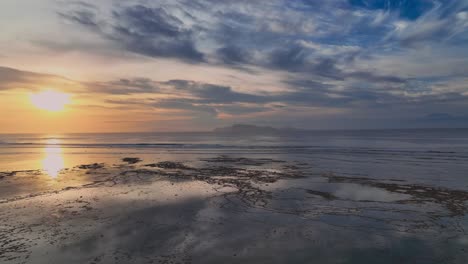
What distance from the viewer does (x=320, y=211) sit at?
15664mm

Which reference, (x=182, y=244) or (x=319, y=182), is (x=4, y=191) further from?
(x=319, y=182)

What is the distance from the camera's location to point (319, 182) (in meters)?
24.0

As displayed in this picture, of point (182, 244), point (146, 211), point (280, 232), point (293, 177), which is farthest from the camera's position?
point (293, 177)

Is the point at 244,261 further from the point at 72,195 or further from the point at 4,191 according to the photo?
the point at 4,191

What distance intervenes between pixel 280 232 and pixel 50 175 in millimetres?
25624

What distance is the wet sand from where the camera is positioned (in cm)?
1029

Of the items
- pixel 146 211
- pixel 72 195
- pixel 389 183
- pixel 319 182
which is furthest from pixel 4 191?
pixel 389 183

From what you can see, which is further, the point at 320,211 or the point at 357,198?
the point at 357,198

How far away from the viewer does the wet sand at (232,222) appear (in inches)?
405

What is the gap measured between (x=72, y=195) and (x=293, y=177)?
60.5 feet

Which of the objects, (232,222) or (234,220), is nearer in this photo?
(232,222)

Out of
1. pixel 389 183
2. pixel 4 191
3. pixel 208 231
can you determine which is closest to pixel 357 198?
pixel 389 183

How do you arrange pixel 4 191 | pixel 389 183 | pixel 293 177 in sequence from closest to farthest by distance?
pixel 4 191
pixel 389 183
pixel 293 177

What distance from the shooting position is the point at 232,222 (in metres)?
13.8
